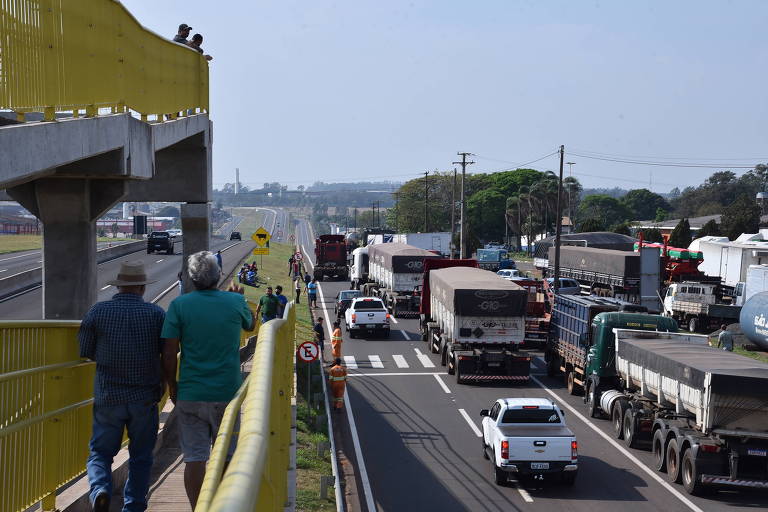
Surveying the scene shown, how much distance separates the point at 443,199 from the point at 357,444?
13773 cm

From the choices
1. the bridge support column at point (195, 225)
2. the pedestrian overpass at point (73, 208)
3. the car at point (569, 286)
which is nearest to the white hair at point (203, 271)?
the pedestrian overpass at point (73, 208)

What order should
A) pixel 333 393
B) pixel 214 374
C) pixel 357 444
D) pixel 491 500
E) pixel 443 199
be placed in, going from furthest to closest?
1. pixel 443 199
2. pixel 333 393
3. pixel 357 444
4. pixel 491 500
5. pixel 214 374

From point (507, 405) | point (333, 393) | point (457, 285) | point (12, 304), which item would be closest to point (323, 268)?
point (12, 304)

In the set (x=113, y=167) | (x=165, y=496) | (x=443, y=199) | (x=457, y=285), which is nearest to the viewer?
(x=165, y=496)

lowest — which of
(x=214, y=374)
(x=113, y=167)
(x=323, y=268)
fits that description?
(x=323, y=268)

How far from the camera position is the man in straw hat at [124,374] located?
21.1ft

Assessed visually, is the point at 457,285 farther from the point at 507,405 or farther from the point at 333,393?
the point at 507,405

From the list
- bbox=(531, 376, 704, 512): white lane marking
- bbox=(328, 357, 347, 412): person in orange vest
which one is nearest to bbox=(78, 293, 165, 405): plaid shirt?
bbox=(531, 376, 704, 512): white lane marking

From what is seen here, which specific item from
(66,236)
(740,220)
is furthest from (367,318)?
(740,220)

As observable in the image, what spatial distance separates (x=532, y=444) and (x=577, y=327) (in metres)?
9.46

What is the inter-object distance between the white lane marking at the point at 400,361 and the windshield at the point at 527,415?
13586 mm

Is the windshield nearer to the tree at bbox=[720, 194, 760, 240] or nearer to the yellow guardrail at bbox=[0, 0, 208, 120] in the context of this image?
the yellow guardrail at bbox=[0, 0, 208, 120]

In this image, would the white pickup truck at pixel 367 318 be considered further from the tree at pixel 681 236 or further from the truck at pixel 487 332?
the tree at pixel 681 236

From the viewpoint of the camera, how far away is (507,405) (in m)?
18.7
